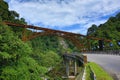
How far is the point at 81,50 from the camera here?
8344 cm

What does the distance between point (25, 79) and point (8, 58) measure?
6.01 feet

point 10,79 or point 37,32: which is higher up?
point 37,32

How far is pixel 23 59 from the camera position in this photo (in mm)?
17828

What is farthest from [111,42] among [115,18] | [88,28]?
[88,28]

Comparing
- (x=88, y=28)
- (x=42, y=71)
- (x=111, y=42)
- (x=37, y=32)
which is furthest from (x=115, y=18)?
(x=42, y=71)

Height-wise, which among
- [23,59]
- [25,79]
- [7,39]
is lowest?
[25,79]

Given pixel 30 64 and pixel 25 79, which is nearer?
pixel 25 79

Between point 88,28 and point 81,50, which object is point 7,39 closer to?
point 81,50

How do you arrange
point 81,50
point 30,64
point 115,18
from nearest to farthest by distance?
point 30,64, point 81,50, point 115,18

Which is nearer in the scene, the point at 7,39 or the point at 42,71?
the point at 7,39

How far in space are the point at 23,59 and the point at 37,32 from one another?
45.3 metres

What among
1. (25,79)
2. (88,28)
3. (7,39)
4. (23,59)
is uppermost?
(88,28)

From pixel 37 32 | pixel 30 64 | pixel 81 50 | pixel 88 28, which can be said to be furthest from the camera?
pixel 88 28

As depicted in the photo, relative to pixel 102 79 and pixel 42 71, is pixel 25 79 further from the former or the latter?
pixel 102 79
